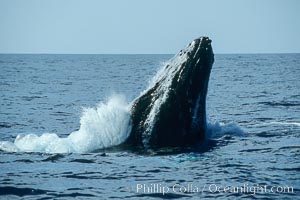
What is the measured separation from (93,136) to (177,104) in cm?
254

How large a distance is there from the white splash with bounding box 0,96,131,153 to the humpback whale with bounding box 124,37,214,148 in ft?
1.20

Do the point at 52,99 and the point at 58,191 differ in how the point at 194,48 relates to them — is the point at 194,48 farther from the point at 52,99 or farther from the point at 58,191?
the point at 52,99

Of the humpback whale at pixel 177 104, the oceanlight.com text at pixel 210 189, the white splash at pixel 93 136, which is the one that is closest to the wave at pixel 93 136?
the white splash at pixel 93 136

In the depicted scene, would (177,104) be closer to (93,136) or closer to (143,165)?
(143,165)

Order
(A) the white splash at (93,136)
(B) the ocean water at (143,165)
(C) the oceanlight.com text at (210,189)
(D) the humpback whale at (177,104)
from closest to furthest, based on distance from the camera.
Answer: (C) the oceanlight.com text at (210,189), (B) the ocean water at (143,165), (D) the humpback whale at (177,104), (A) the white splash at (93,136)

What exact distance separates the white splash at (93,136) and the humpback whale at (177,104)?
37 cm

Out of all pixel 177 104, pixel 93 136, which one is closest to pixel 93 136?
pixel 93 136

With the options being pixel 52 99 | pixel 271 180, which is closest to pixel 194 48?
pixel 271 180

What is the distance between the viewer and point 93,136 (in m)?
11.9

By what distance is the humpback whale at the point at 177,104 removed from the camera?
11141mm

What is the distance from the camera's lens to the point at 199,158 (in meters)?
10.2

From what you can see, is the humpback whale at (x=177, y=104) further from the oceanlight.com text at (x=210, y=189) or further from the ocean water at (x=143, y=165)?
the oceanlight.com text at (x=210, y=189)

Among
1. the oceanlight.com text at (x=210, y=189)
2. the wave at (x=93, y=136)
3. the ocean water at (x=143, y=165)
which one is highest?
the wave at (x=93, y=136)

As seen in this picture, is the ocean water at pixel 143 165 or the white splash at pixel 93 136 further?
the white splash at pixel 93 136
